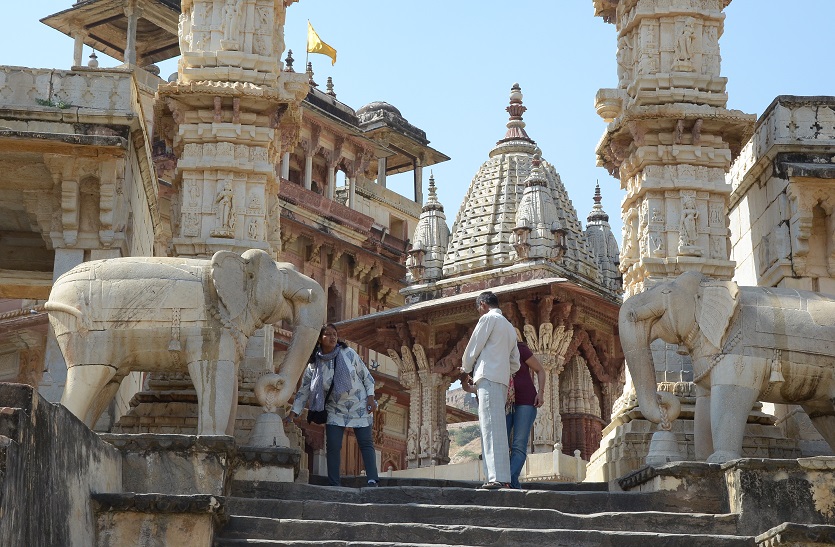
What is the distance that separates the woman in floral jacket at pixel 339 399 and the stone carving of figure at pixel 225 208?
3.02m

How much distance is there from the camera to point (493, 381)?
12.0 meters

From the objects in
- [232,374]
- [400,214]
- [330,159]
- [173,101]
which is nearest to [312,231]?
[330,159]

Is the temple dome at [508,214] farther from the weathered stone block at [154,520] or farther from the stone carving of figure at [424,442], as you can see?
the weathered stone block at [154,520]

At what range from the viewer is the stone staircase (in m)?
10.3

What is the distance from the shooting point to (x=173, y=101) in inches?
634

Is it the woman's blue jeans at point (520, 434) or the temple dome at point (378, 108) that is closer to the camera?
the woman's blue jeans at point (520, 434)

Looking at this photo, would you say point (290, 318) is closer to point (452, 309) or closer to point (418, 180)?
point (452, 309)

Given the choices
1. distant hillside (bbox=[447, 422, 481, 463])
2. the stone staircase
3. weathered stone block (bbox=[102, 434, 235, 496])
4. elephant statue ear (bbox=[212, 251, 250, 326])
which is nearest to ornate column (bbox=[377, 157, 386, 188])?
distant hillside (bbox=[447, 422, 481, 463])

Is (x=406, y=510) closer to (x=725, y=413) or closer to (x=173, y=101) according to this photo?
(x=725, y=413)

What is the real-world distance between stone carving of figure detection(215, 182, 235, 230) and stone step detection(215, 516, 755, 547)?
5.68 metres

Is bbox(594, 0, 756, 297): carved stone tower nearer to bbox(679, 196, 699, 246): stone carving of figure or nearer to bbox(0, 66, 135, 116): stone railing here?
bbox(679, 196, 699, 246): stone carving of figure

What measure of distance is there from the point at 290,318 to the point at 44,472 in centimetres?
438

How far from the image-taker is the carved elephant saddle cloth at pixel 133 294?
1202 cm

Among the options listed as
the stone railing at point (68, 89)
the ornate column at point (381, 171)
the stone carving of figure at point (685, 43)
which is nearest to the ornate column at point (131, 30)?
the ornate column at point (381, 171)
